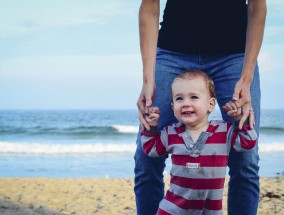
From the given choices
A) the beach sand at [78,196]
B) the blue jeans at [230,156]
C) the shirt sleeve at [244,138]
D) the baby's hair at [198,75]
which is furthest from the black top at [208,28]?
the beach sand at [78,196]

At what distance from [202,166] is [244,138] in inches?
10.6

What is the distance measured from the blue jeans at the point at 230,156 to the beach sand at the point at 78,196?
7.83 ft

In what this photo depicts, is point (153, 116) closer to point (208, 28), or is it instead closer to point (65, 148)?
point (208, 28)

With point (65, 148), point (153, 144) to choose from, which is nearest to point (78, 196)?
point (153, 144)

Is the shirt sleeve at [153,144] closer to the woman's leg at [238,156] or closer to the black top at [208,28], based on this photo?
the woman's leg at [238,156]

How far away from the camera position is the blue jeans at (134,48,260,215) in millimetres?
2477

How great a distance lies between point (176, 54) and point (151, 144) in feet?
1.81

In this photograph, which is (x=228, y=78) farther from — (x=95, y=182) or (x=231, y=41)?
(x=95, y=182)

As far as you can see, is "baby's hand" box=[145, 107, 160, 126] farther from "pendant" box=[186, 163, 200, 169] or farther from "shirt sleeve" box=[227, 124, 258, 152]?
"shirt sleeve" box=[227, 124, 258, 152]

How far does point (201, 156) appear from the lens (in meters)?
2.38

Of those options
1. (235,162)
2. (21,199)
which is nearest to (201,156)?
(235,162)

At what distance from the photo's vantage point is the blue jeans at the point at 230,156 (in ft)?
8.13

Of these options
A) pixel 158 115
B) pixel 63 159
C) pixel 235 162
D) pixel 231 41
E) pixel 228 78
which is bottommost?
pixel 63 159

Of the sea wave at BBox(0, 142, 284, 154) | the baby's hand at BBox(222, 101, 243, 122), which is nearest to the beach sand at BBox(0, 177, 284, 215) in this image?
the baby's hand at BBox(222, 101, 243, 122)
